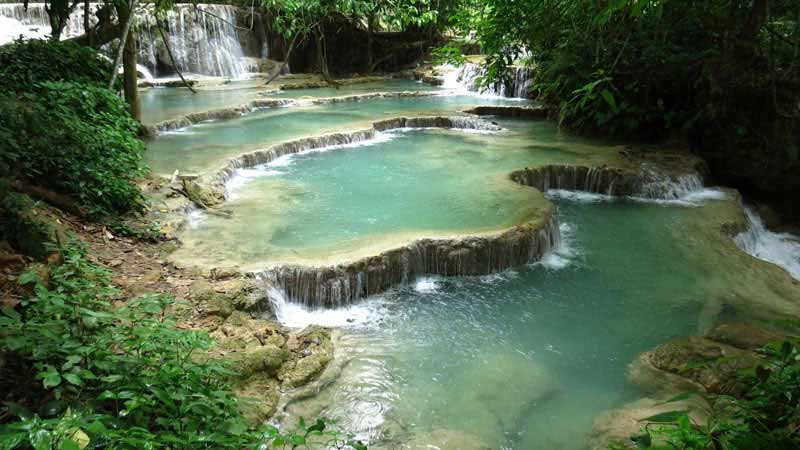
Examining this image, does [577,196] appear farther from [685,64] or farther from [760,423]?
[760,423]

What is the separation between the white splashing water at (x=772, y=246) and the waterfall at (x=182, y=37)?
16870mm

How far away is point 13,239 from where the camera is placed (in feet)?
12.4

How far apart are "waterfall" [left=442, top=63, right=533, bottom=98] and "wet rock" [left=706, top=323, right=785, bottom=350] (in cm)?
1103

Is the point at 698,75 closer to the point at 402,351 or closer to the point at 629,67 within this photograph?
the point at 629,67

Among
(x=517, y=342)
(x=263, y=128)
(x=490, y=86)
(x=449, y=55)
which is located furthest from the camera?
(x=490, y=86)

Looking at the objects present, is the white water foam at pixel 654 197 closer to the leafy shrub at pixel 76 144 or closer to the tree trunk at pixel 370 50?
the leafy shrub at pixel 76 144

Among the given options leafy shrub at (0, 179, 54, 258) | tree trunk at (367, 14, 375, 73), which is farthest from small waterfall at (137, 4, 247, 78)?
leafy shrub at (0, 179, 54, 258)

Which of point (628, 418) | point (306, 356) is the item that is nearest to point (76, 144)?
point (306, 356)

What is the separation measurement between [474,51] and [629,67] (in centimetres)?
1454

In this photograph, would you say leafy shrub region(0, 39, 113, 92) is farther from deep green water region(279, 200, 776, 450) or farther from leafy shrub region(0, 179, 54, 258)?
deep green water region(279, 200, 776, 450)

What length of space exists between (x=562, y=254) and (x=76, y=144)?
5466mm

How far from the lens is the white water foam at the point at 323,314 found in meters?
5.20

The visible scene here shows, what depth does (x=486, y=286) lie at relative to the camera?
19.4 feet

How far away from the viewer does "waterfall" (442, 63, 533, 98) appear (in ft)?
55.1
